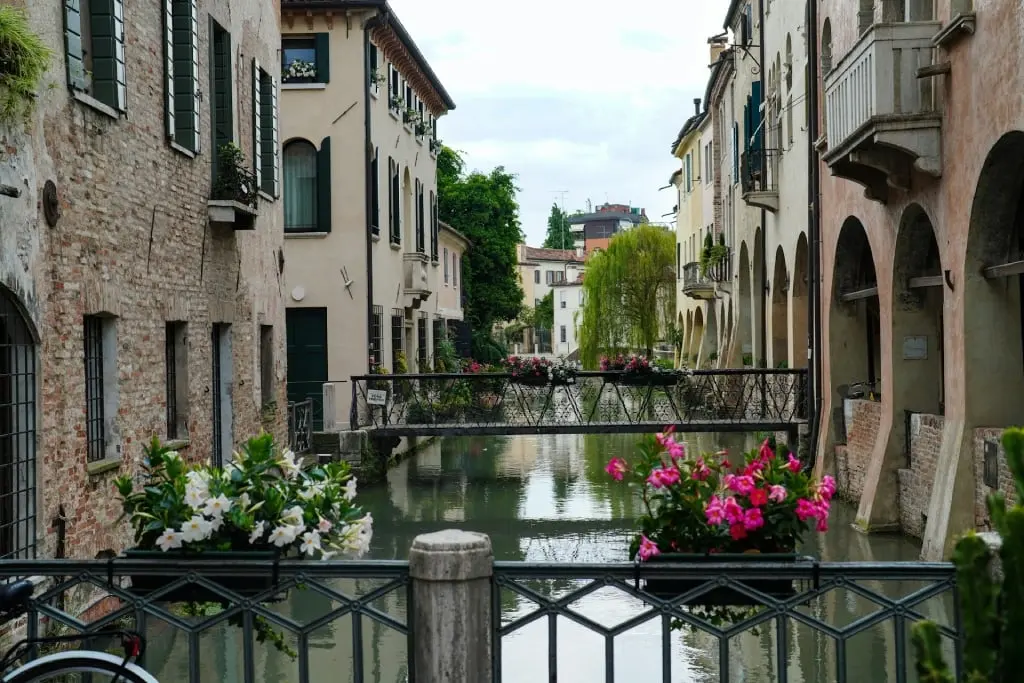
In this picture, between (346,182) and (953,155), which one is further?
(346,182)

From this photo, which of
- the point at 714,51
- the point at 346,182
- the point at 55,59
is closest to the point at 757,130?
the point at 346,182

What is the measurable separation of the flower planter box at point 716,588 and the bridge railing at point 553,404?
14.2 meters

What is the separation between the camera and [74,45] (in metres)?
9.81

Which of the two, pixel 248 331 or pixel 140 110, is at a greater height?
pixel 140 110

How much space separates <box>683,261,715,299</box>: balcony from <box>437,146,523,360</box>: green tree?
6876 mm

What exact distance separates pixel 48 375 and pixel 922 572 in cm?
676

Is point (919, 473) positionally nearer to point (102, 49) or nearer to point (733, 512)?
point (102, 49)

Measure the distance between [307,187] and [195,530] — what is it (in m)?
20.2

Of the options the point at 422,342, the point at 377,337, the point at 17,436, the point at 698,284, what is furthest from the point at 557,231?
the point at 17,436

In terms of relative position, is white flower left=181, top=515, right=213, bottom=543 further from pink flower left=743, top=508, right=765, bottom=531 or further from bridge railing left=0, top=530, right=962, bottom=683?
pink flower left=743, top=508, right=765, bottom=531

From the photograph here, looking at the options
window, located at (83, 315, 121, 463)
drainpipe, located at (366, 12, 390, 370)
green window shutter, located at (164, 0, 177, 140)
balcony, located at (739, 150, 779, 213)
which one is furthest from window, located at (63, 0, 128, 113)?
balcony, located at (739, 150, 779, 213)

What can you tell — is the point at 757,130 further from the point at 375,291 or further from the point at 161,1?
the point at 161,1

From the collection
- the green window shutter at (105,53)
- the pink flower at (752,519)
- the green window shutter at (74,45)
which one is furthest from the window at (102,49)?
the pink flower at (752,519)

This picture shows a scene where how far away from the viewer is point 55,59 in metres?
9.41
